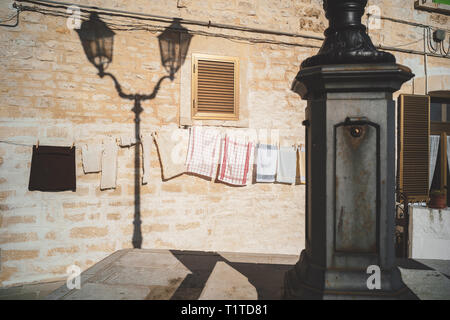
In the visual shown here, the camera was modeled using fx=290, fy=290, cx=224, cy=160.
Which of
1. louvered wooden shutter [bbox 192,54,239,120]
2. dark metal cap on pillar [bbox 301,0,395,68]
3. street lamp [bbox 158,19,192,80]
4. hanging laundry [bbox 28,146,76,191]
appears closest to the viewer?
dark metal cap on pillar [bbox 301,0,395,68]

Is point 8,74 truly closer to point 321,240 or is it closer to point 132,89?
point 132,89

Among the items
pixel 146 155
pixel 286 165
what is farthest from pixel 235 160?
pixel 146 155

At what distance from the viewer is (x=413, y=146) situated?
5969mm

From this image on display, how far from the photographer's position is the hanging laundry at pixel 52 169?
15.1 feet

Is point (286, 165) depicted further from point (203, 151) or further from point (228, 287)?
point (228, 287)

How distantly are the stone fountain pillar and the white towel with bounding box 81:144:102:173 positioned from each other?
149 inches

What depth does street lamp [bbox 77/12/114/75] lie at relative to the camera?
4.86 metres

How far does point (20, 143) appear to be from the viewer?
15.1 ft

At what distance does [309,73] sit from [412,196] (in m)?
5.24

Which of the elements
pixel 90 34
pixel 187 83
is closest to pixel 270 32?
pixel 187 83

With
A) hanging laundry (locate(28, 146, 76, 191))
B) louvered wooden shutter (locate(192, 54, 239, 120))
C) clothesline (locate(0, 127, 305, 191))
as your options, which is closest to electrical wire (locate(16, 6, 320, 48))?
louvered wooden shutter (locate(192, 54, 239, 120))

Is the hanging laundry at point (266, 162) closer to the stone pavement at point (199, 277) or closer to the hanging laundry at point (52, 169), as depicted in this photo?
the stone pavement at point (199, 277)

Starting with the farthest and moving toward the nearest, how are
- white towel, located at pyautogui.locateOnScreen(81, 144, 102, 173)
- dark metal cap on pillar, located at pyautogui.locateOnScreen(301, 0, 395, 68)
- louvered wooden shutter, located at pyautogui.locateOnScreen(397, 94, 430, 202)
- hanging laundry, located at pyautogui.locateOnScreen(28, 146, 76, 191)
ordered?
louvered wooden shutter, located at pyautogui.locateOnScreen(397, 94, 430, 202) < white towel, located at pyautogui.locateOnScreen(81, 144, 102, 173) < hanging laundry, located at pyautogui.locateOnScreen(28, 146, 76, 191) < dark metal cap on pillar, located at pyautogui.locateOnScreen(301, 0, 395, 68)

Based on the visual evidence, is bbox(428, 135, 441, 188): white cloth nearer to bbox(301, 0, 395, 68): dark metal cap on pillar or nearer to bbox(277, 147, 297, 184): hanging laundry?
bbox(277, 147, 297, 184): hanging laundry
